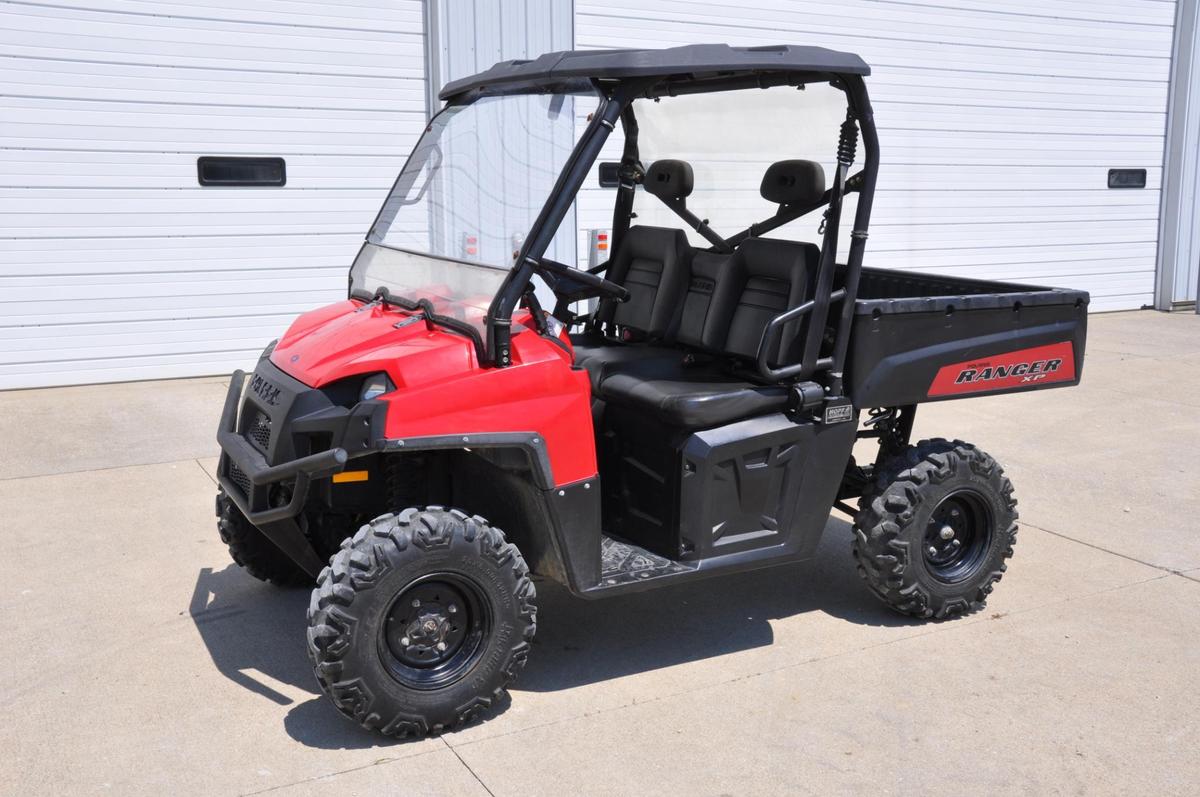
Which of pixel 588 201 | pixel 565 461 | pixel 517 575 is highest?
pixel 588 201

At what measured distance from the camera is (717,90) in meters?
4.89

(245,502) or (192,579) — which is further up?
(245,502)

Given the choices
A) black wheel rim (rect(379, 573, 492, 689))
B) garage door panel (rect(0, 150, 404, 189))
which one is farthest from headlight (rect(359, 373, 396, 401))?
garage door panel (rect(0, 150, 404, 189))

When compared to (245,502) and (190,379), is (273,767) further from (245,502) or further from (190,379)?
(190,379)

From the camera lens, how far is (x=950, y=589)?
4637mm

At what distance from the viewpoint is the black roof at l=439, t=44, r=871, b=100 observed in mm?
3809

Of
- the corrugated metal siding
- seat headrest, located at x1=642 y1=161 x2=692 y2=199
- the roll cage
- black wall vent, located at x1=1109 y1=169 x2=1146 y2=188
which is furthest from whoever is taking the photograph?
black wall vent, located at x1=1109 y1=169 x2=1146 y2=188

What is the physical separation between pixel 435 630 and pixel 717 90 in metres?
2.47

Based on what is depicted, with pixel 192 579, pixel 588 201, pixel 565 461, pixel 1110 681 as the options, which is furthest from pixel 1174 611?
pixel 588 201

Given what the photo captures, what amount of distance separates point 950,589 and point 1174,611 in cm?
88

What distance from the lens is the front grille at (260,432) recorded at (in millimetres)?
3961

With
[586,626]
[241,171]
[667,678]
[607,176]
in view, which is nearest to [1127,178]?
[607,176]

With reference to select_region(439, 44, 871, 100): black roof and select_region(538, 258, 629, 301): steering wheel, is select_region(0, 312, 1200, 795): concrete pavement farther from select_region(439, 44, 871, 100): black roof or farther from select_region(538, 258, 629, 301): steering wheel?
select_region(439, 44, 871, 100): black roof

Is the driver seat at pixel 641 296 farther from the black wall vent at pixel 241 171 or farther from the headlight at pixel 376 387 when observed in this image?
the black wall vent at pixel 241 171
